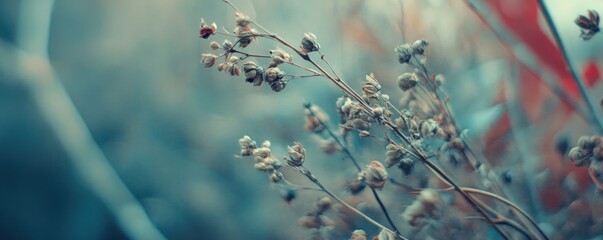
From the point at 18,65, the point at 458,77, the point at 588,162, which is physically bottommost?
the point at 588,162

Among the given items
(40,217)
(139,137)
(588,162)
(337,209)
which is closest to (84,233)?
(40,217)

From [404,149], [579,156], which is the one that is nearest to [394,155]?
[404,149]

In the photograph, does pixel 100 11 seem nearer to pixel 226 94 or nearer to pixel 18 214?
pixel 226 94

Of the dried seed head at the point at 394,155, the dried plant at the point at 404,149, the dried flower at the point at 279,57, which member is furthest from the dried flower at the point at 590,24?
the dried flower at the point at 279,57

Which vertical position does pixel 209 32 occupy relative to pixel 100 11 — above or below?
below

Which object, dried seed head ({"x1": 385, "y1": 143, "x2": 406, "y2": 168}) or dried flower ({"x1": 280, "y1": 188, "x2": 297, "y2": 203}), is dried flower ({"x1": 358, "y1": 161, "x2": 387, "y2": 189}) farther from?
dried flower ({"x1": 280, "y1": 188, "x2": 297, "y2": 203})

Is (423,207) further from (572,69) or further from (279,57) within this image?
(572,69)
